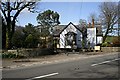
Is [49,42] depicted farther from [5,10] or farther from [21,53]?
[21,53]

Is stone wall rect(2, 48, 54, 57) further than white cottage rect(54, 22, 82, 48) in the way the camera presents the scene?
No

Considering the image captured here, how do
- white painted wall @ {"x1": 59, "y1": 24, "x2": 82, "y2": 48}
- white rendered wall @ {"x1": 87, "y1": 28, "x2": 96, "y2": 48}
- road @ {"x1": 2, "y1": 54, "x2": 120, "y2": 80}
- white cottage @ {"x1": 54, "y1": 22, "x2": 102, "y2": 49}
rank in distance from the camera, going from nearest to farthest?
road @ {"x1": 2, "y1": 54, "x2": 120, "y2": 80} < white cottage @ {"x1": 54, "y1": 22, "x2": 102, "y2": 49} < white painted wall @ {"x1": 59, "y1": 24, "x2": 82, "y2": 48} < white rendered wall @ {"x1": 87, "y1": 28, "x2": 96, "y2": 48}

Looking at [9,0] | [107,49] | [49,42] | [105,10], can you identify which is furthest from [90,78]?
[105,10]

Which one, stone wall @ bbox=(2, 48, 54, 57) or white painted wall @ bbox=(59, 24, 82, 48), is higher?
white painted wall @ bbox=(59, 24, 82, 48)

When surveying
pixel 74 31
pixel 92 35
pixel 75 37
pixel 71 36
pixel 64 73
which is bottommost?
pixel 64 73

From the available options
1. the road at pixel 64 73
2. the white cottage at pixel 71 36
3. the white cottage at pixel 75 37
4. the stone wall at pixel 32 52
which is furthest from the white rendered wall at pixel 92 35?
the road at pixel 64 73

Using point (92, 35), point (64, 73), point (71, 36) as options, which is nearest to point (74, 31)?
point (71, 36)

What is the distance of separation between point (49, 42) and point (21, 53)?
1949 cm

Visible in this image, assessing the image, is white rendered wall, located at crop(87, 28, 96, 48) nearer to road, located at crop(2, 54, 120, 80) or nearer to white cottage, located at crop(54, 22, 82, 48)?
white cottage, located at crop(54, 22, 82, 48)

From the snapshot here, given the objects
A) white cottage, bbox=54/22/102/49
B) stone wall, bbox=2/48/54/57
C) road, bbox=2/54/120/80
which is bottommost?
road, bbox=2/54/120/80

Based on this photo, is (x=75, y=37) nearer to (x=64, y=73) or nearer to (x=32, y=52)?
(x=32, y=52)

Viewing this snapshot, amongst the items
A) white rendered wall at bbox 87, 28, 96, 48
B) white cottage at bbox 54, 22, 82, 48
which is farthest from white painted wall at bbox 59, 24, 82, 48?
white rendered wall at bbox 87, 28, 96, 48

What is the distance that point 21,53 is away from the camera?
3316cm

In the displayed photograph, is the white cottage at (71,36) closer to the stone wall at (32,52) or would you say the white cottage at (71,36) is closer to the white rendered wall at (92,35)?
the white rendered wall at (92,35)
